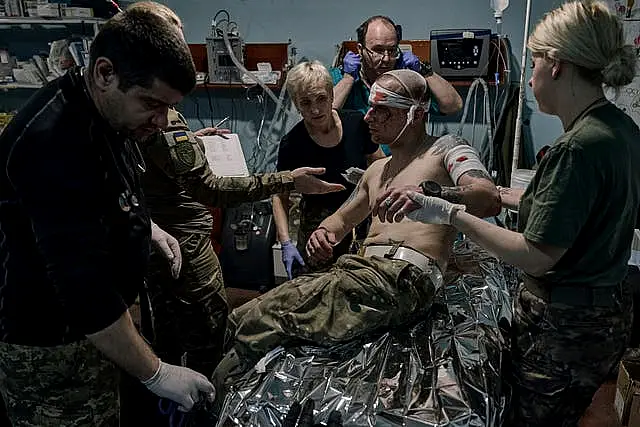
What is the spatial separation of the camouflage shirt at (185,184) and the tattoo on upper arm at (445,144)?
0.56 metres

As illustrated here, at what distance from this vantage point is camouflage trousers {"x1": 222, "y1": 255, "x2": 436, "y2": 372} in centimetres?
152

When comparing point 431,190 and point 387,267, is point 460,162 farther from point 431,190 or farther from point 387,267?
point 387,267

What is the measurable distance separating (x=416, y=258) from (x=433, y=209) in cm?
27

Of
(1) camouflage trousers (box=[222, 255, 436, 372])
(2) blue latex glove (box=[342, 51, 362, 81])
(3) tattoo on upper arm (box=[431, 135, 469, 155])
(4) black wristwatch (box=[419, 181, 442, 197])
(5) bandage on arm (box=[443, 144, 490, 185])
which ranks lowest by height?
(1) camouflage trousers (box=[222, 255, 436, 372])

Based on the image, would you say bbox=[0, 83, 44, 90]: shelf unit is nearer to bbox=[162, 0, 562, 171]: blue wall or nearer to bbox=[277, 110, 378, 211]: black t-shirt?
bbox=[162, 0, 562, 171]: blue wall

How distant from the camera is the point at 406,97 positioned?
186cm

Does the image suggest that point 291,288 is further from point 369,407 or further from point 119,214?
point 119,214

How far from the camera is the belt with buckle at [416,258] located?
1.69 meters

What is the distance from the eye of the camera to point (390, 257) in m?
1.71

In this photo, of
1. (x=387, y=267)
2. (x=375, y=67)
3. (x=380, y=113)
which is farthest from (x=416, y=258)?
(x=375, y=67)

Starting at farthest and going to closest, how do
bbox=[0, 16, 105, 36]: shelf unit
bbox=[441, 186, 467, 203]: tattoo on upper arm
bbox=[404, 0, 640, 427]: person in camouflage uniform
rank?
bbox=[0, 16, 105, 36]: shelf unit → bbox=[441, 186, 467, 203]: tattoo on upper arm → bbox=[404, 0, 640, 427]: person in camouflage uniform

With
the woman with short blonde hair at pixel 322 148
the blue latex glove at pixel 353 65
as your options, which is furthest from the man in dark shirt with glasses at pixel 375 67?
the woman with short blonde hair at pixel 322 148

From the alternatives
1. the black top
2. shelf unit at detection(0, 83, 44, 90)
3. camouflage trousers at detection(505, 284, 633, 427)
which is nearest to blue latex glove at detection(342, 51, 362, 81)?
camouflage trousers at detection(505, 284, 633, 427)

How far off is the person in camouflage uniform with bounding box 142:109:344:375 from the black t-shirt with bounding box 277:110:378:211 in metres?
0.15
